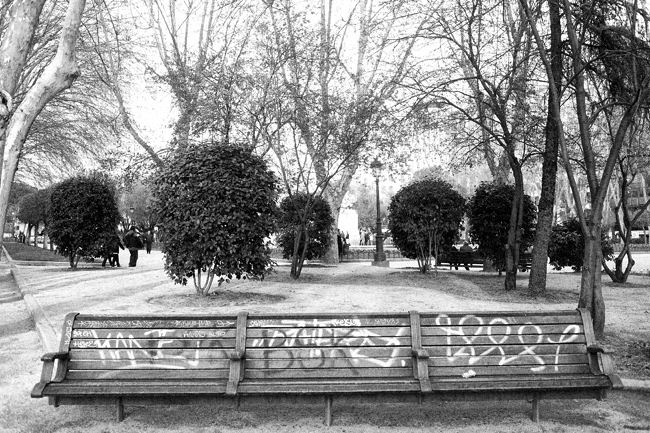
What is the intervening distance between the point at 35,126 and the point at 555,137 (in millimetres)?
23051

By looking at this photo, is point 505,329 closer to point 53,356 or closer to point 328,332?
point 328,332

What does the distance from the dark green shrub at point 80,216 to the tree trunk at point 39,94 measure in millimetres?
12684

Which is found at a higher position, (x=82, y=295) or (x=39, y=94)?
(x=39, y=94)

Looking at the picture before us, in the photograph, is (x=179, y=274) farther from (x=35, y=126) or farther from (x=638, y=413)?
(x=35, y=126)

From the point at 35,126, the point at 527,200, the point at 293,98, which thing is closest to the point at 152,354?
the point at 293,98

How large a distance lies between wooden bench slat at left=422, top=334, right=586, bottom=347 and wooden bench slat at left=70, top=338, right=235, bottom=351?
1.59 meters

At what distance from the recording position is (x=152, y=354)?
A: 4.21 m

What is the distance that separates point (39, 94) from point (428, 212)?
11.1m

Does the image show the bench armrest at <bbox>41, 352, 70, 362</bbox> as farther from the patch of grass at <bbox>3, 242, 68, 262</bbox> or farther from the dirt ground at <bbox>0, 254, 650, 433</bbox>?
the patch of grass at <bbox>3, 242, 68, 262</bbox>

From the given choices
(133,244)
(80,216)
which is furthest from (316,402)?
(133,244)

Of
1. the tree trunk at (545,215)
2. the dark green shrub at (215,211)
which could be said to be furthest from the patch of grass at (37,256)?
the tree trunk at (545,215)

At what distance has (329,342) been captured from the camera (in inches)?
166

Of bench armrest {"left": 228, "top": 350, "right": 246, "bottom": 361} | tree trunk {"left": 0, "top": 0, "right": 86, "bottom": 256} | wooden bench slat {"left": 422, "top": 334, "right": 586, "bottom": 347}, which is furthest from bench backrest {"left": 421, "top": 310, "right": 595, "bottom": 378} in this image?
tree trunk {"left": 0, "top": 0, "right": 86, "bottom": 256}

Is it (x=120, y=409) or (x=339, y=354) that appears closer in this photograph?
(x=120, y=409)
